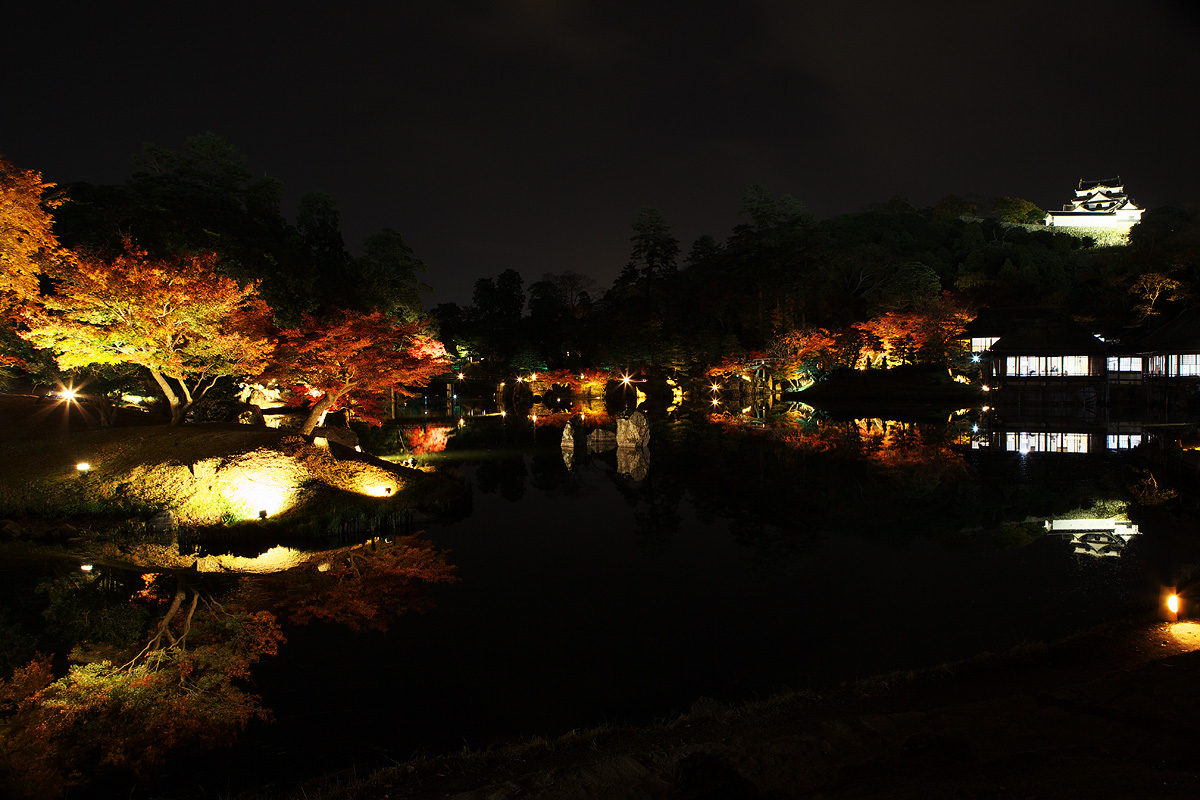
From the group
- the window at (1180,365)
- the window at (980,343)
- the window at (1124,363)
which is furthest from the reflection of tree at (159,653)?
the window at (980,343)

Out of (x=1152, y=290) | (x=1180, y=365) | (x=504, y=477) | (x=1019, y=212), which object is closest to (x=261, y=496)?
(x=504, y=477)

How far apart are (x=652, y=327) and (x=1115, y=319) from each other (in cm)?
3289

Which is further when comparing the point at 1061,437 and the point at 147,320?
the point at 1061,437

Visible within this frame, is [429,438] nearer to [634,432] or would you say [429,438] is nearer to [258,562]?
[634,432]

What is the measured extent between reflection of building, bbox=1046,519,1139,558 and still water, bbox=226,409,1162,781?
29cm

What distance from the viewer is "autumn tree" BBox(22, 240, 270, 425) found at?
1345 centimetres

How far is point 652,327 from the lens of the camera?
51.3 metres

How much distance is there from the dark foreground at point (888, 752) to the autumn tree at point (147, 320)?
41.0ft

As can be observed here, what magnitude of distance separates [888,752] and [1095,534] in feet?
36.2

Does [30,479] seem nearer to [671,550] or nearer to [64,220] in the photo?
[64,220]

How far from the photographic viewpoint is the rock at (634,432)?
2359 cm

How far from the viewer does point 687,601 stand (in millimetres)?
9336

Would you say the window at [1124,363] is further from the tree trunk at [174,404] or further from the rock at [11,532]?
the rock at [11,532]

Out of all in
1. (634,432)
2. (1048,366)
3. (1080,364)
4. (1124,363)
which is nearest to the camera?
(634,432)
